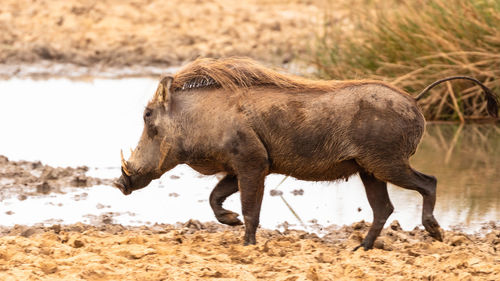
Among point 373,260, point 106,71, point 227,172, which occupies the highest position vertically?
point 106,71

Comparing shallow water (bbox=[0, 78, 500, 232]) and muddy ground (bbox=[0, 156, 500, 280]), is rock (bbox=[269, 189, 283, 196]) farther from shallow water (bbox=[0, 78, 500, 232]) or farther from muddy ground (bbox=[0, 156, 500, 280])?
muddy ground (bbox=[0, 156, 500, 280])

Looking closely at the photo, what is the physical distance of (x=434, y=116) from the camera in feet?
36.8

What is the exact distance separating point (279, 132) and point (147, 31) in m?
14.3

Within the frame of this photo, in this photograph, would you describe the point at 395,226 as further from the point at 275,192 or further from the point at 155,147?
the point at 155,147

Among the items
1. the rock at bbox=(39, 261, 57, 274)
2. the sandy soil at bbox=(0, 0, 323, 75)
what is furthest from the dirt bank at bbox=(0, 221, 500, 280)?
the sandy soil at bbox=(0, 0, 323, 75)

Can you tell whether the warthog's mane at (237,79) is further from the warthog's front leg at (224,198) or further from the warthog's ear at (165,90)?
the warthog's front leg at (224,198)

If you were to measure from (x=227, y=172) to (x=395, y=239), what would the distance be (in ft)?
3.74

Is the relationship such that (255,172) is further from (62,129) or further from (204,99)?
(62,129)

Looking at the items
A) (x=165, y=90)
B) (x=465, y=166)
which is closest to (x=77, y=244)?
(x=165, y=90)

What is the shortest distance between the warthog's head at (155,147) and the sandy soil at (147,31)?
37.1 feet

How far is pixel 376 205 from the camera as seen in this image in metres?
5.66

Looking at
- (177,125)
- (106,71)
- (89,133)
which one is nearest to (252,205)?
(177,125)

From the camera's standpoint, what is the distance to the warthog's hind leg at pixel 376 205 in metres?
5.55

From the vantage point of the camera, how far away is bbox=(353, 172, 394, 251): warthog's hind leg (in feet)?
18.2
